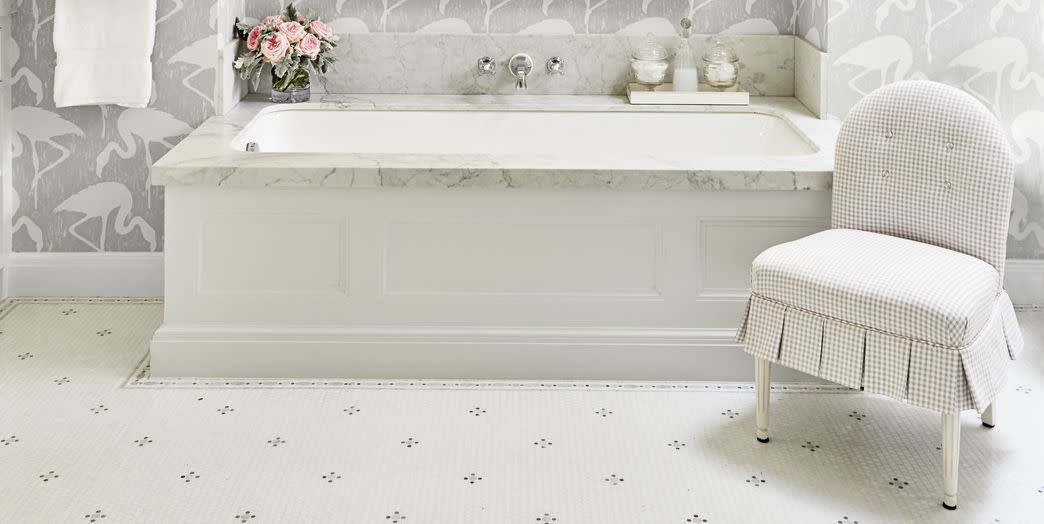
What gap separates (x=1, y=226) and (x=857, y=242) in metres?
2.56

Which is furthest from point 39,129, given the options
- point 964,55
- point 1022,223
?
point 1022,223

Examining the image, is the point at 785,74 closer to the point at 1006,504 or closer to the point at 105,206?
the point at 1006,504

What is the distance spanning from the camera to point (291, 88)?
12.2 ft

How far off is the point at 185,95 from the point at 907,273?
2.21 meters

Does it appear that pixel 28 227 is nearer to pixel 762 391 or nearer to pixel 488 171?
pixel 488 171

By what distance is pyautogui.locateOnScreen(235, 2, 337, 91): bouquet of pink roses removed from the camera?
3.61 meters

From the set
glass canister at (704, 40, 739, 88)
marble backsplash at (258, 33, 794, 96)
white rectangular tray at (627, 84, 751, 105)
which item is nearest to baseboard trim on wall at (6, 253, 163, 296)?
marble backsplash at (258, 33, 794, 96)

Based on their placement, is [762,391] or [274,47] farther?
[274,47]

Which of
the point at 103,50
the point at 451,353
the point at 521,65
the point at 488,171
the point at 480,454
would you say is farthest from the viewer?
the point at 521,65

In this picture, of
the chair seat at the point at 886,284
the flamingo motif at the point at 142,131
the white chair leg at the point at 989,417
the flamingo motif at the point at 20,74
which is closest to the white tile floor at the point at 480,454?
the white chair leg at the point at 989,417

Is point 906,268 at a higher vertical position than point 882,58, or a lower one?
lower

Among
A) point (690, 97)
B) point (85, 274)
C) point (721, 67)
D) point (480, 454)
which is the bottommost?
point (480, 454)

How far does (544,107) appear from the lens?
374cm

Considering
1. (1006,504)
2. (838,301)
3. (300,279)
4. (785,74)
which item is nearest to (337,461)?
(300,279)
